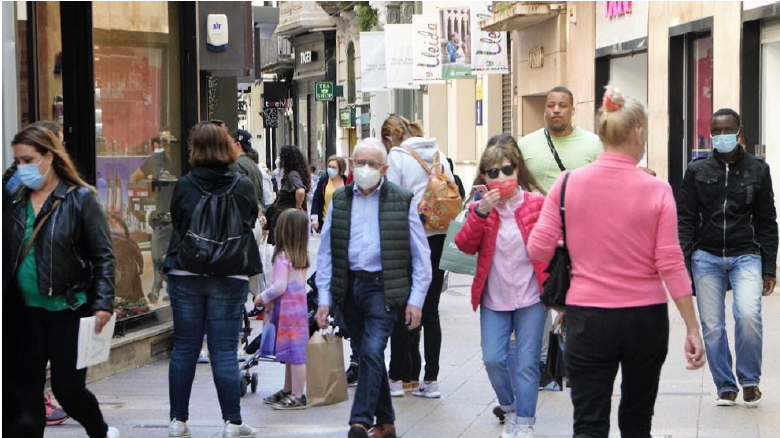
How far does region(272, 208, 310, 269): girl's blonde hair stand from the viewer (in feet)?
29.1

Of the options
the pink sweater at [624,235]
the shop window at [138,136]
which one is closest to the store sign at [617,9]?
the shop window at [138,136]

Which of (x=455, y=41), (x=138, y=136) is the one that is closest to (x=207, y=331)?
(x=138, y=136)

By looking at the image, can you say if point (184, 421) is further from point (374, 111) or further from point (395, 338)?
point (374, 111)

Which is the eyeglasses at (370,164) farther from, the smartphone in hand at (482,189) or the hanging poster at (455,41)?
the hanging poster at (455,41)

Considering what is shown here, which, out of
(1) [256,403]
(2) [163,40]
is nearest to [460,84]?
(2) [163,40]

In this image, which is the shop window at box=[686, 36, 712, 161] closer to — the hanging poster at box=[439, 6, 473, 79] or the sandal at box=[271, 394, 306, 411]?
the hanging poster at box=[439, 6, 473, 79]

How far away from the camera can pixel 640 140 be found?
5.43m

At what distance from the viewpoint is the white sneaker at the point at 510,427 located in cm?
730

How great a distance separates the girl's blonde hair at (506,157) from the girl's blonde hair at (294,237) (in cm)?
167

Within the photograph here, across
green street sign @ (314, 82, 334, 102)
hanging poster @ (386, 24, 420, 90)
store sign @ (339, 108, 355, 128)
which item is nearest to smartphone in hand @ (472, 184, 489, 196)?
hanging poster @ (386, 24, 420, 90)

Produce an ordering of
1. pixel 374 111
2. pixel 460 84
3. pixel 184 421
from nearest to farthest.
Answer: pixel 184 421 → pixel 460 84 → pixel 374 111

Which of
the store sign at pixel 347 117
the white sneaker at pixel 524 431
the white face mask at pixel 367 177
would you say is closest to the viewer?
the white sneaker at pixel 524 431

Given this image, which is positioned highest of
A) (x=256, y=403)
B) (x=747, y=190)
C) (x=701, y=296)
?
(x=747, y=190)

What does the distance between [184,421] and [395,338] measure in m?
1.76
